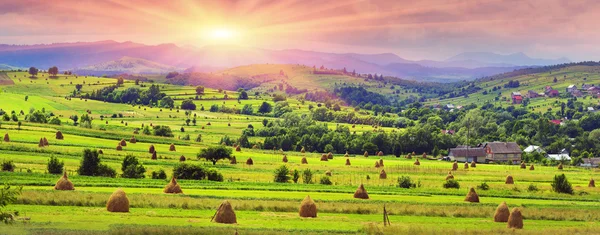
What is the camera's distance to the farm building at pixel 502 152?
417 ft

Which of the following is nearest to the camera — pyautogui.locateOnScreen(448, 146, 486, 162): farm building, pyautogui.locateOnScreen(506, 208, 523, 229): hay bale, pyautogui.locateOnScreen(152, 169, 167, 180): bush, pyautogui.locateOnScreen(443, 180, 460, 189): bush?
pyautogui.locateOnScreen(506, 208, 523, 229): hay bale

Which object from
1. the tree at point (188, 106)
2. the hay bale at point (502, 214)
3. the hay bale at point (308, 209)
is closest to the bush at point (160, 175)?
the hay bale at point (308, 209)

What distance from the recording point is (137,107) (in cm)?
18912

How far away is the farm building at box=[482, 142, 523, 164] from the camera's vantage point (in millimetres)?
127250

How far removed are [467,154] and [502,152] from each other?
8614 mm

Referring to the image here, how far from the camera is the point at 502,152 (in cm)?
12794

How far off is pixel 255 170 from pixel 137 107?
393 feet

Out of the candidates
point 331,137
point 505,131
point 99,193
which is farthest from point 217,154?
point 505,131

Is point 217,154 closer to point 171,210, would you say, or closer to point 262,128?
point 171,210

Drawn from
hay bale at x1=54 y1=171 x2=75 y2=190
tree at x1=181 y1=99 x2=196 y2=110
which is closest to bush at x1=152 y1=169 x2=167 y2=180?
hay bale at x1=54 y1=171 x2=75 y2=190

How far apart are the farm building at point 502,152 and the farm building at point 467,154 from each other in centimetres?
164

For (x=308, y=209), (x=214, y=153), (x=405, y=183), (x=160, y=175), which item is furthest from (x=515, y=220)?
(x=214, y=153)

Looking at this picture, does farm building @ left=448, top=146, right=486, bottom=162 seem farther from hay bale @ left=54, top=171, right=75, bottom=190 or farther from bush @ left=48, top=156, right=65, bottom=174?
hay bale @ left=54, top=171, right=75, bottom=190

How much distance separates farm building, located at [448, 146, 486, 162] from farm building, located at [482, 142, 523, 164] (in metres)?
1.64
